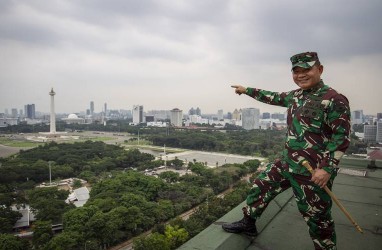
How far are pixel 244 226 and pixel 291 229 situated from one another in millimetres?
466

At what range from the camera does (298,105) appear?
1642 millimetres

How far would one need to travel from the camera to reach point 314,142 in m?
1.53

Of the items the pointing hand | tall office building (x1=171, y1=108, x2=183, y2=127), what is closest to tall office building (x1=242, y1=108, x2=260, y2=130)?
tall office building (x1=171, y1=108, x2=183, y2=127)

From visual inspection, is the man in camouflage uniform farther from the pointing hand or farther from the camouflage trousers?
the pointing hand

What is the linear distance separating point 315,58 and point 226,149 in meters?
31.3

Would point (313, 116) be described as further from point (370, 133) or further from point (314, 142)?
point (370, 133)

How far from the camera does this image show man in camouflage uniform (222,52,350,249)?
55.5 inches

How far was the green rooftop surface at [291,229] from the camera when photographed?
1.68 metres

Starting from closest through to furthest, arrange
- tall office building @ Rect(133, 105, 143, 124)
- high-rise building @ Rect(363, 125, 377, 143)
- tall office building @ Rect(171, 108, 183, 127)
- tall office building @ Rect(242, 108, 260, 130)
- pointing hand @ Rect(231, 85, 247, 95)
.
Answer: pointing hand @ Rect(231, 85, 247, 95) < high-rise building @ Rect(363, 125, 377, 143) < tall office building @ Rect(242, 108, 260, 130) < tall office building @ Rect(171, 108, 183, 127) < tall office building @ Rect(133, 105, 143, 124)

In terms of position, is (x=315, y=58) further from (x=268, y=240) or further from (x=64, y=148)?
(x=64, y=148)

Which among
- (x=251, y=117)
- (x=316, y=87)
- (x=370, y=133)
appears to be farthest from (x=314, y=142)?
(x=251, y=117)

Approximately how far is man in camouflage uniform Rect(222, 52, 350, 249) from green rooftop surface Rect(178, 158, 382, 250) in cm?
34

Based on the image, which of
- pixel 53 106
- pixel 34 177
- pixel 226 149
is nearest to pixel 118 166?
pixel 34 177

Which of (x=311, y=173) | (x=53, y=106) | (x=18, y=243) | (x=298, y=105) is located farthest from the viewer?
(x=53, y=106)
